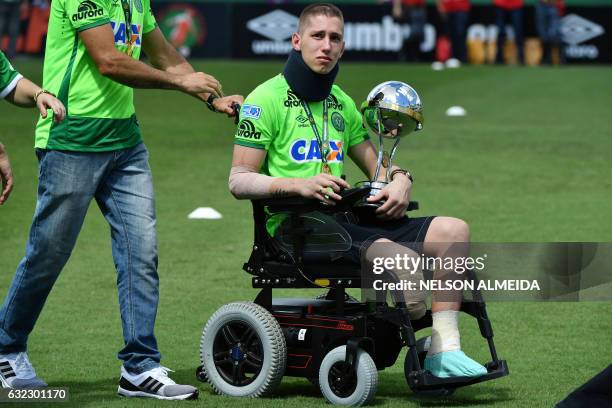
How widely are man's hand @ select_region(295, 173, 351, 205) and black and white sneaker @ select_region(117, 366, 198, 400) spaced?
3.55ft

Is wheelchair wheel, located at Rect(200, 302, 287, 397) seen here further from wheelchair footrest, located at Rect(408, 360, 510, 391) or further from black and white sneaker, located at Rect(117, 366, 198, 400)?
wheelchair footrest, located at Rect(408, 360, 510, 391)

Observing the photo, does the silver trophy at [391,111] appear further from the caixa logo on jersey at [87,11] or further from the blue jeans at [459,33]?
the blue jeans at [459,33]

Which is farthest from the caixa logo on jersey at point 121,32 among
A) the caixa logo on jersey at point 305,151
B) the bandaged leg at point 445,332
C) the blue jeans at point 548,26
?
the blue jeans at point 548,26

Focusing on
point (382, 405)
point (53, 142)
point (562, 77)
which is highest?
point (562, 77)

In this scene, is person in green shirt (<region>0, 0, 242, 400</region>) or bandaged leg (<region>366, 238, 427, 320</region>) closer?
bandaged leg (<region>366, 238, 427, 320</region>)

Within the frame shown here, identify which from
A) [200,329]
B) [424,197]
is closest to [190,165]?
[424,197]

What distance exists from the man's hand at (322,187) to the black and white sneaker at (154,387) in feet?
3.55

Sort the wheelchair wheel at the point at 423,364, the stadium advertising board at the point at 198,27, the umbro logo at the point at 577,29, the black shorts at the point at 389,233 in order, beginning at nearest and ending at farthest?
the black shorts at the point at 389,233
the wheelchair wheel at the point at 423,364
the umbro logo at the point at 577,29
the stadium advertising board at the point at 198,27

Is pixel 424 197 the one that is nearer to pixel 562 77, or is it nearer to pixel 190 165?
pixel 190 165

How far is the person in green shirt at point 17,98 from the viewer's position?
5879 millimetres

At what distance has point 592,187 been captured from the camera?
14.2 metres

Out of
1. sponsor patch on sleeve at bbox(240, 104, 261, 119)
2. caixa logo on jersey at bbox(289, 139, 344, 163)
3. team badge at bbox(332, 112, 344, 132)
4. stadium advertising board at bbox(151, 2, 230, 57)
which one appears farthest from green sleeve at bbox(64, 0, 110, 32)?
stadium advertising board at bbox(151, 2, 230, 57)

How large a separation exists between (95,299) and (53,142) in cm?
287

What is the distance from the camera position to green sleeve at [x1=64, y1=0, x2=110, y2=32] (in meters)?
6.17
